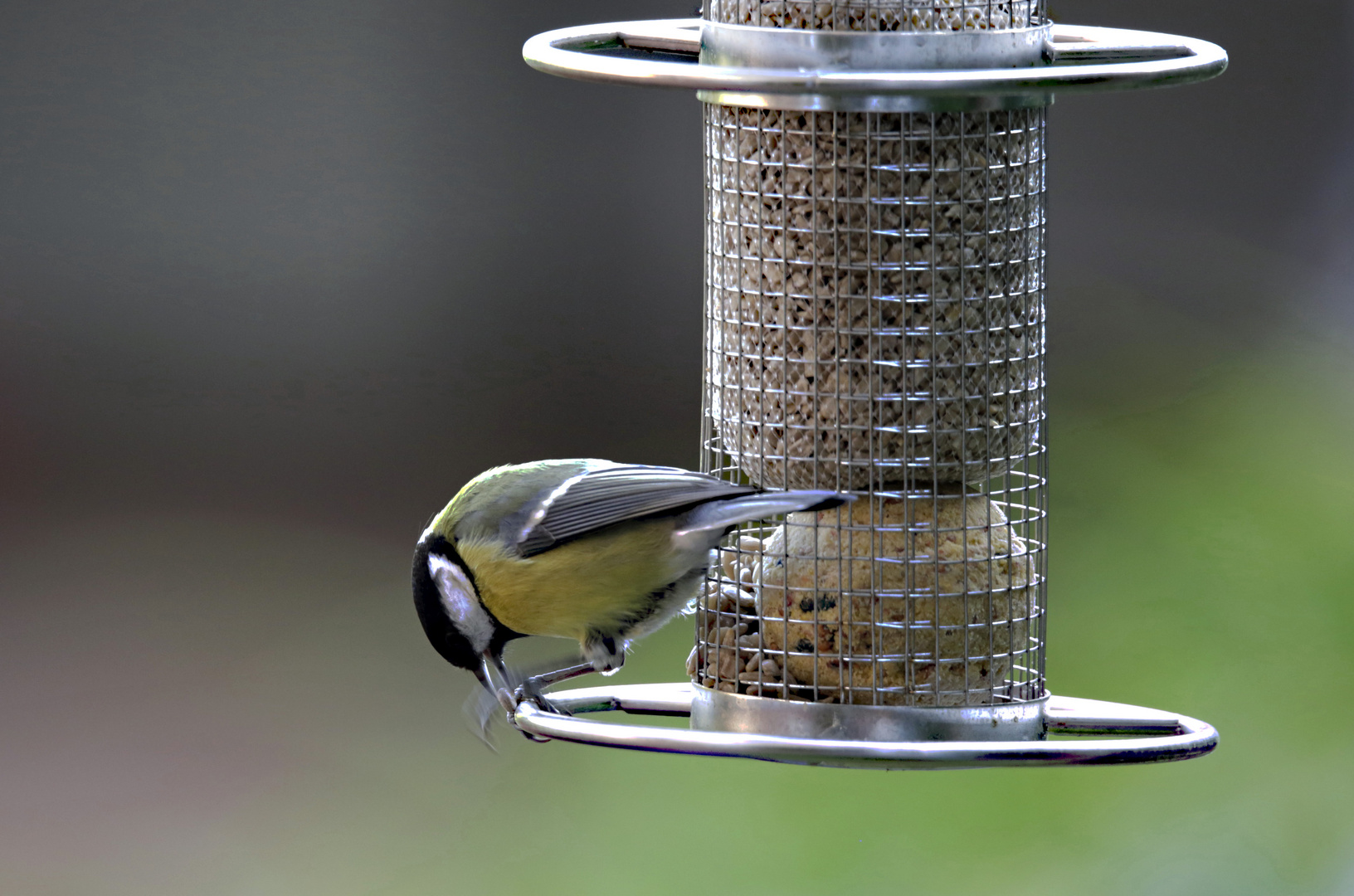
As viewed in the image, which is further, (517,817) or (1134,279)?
(1134,279)

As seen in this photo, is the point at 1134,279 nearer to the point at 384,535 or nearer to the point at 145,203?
the point at 384,535

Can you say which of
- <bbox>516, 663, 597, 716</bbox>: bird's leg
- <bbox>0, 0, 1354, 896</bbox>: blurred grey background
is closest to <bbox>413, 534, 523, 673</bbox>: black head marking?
<bbox>516, 663, 597, 716</bbox>: bird's leg

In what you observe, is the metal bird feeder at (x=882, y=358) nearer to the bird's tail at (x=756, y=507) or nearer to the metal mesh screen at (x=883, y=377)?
the metal mesh screen at (x=883, y=377)

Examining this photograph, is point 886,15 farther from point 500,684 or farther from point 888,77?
point 500,684

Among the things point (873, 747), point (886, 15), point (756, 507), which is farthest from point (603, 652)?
point (886, 15)

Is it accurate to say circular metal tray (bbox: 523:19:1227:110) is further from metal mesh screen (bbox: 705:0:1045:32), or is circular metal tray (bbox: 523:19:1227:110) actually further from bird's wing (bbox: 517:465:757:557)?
bird's wing (bbox: 517:465:757:557)

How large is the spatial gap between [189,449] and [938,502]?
8746 mm

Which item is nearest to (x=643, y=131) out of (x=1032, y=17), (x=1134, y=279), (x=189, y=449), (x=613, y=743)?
(x=1134, y=279)

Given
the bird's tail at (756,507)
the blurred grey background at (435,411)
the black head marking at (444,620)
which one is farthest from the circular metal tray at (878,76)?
the blurred grey background at (435,411)

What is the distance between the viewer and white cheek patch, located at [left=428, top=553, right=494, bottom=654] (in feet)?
13.2

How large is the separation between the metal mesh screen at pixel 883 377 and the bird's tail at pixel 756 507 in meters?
0.19

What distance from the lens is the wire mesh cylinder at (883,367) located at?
3.59 meters

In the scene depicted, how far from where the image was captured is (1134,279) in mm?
9617

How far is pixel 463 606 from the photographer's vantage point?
→ 4023 millimetres
